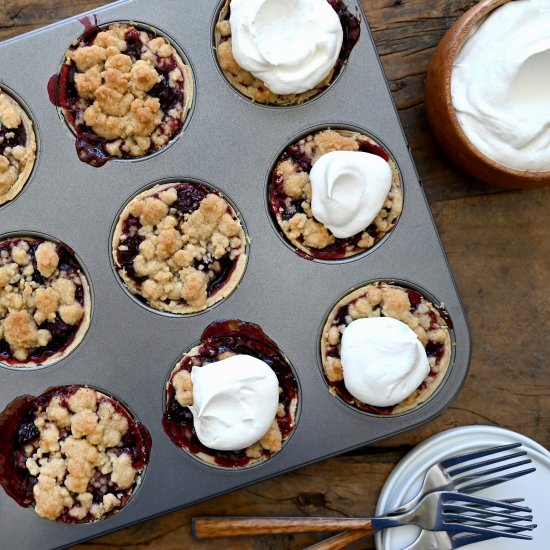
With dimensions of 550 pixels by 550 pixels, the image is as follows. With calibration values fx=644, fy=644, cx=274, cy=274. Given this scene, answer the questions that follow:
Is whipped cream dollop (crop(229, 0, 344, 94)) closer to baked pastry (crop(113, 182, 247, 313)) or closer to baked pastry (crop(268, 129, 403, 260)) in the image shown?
baked pastry (crop(268, 129, 403, 260))

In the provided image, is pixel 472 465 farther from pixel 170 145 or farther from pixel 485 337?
pixel 170 145

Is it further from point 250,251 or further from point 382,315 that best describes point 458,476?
point 250,251

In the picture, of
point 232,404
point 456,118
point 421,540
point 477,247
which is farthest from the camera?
point 477,247

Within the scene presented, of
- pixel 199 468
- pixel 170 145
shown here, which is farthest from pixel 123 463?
pixel 170 145

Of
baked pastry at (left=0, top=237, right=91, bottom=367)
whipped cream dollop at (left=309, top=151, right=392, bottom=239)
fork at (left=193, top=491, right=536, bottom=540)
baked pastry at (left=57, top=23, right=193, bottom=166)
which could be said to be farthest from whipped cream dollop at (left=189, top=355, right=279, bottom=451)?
baked pastry at (left=57, top=23, right=193, bottom=166)

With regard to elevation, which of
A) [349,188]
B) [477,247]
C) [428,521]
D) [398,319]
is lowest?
[428,521]

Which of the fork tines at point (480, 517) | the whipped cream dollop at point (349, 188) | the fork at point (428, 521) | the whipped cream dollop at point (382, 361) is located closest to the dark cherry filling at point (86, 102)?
the whipped cream dollop at point (349, 188)

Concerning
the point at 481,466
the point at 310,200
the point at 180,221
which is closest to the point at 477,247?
the point at 310,200
